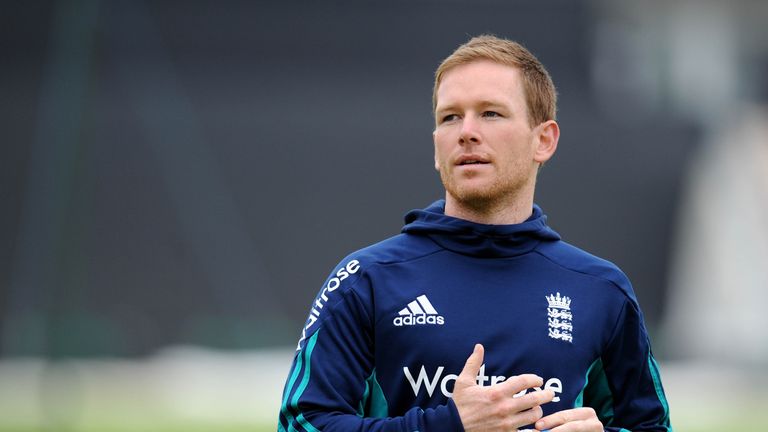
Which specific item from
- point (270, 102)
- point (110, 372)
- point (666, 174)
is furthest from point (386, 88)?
point (110, 372)

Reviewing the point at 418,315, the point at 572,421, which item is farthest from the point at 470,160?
the point at 572,421

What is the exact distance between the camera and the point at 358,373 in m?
3.07

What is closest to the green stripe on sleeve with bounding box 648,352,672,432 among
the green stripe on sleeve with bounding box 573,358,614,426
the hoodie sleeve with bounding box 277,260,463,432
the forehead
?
the green stripe on sleeve with bounding box 573,358,614,426

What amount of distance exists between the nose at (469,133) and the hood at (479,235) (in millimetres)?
200

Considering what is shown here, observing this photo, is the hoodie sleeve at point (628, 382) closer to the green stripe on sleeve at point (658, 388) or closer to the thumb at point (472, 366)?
the green stripe on sleeve at point (658, 388)

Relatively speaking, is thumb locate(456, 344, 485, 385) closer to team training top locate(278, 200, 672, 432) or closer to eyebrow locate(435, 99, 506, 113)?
team training top locate(278, 200, 672, 432)

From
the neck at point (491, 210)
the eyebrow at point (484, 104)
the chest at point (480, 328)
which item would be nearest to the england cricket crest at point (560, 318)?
the chest at point (480, 328)

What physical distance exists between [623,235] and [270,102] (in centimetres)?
652

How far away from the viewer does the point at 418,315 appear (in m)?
3.11

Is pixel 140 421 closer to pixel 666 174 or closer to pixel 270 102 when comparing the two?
pixel 270 102

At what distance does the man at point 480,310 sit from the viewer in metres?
3.04

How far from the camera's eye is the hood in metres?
3.25

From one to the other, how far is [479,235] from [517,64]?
450 millimetres

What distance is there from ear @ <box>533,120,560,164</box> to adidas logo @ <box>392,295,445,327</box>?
514mm
